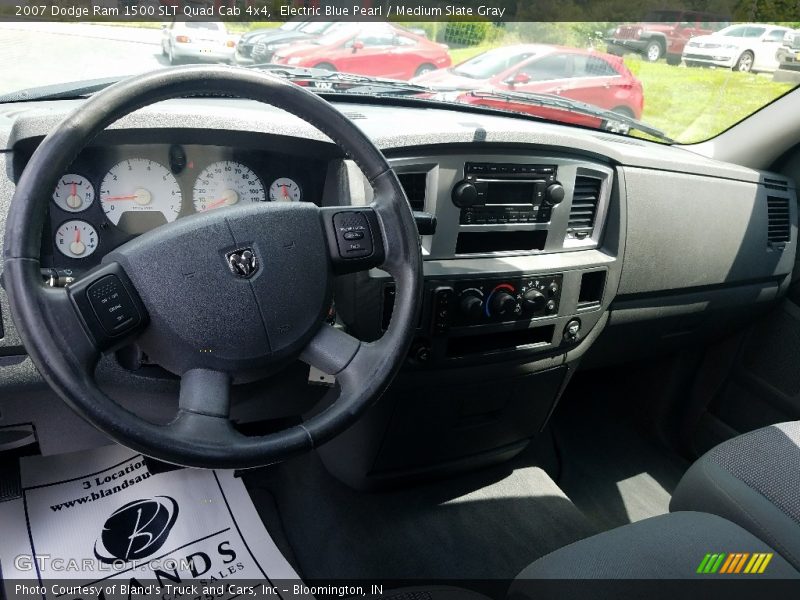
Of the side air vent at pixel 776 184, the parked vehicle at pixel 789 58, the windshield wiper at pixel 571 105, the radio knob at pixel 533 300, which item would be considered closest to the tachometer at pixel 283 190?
the radio knob at pixel 533 300

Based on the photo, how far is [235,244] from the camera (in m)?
1.09

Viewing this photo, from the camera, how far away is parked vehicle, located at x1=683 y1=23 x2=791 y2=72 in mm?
1935

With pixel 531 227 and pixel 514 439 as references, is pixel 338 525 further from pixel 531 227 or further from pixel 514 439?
pixel 531 227

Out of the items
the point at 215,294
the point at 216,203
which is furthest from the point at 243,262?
the point at 216,203

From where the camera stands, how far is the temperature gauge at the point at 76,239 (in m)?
1.30

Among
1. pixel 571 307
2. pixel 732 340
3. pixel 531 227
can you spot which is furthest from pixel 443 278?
pixel 732 340

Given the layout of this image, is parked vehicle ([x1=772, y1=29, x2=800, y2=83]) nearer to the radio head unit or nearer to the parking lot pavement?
the radio head unit

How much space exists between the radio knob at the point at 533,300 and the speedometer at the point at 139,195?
90cm

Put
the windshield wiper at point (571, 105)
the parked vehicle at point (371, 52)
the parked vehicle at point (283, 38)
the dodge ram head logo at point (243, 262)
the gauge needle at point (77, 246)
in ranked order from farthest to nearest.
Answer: the windshield wiper at point (571, 105), the parked vehicle at point (371, 52), the parked vehicle at point (283, 38), the gauge needle at point (77, 246), the dodge ram head logo at point (243, 262)

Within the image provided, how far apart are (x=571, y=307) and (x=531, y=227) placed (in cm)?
28

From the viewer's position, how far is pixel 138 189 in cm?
134

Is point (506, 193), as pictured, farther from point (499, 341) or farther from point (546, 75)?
point (546, 75)

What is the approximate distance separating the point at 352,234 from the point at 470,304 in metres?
0.53

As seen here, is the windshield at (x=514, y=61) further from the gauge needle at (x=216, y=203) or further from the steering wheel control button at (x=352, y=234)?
the steering wheel control button at (x=352, y=234)
